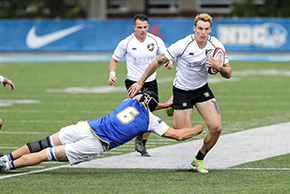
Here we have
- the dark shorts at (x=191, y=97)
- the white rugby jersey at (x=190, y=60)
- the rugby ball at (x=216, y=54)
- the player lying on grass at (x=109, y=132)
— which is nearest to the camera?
the player lying on grass at (x=109, y=132)

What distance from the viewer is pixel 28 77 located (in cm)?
2475

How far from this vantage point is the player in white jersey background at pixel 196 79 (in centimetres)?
874

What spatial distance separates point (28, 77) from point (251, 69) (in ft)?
29.9

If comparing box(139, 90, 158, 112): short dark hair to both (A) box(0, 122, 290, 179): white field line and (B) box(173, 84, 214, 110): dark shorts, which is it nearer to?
(B) box(173, 84, 214, 110): dark shorts

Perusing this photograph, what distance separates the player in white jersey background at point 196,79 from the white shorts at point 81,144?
0.78 m

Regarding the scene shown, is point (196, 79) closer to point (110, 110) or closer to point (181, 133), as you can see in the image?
point (181, 133)

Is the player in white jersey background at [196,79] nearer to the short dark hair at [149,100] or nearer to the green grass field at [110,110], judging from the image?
the short dark hair at [149,100]

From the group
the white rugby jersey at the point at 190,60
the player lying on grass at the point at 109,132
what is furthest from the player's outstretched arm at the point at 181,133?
the white rugby jersey at the point at 190,60

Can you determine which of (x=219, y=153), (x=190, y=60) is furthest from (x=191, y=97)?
(x=219, y=153)

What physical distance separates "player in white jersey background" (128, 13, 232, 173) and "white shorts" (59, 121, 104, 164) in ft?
2.57

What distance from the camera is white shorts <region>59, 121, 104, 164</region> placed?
8.28 metres

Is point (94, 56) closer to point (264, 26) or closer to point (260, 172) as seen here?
point (264, 26)

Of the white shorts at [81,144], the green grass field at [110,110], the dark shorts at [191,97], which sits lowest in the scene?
the green grass field at [110,110]

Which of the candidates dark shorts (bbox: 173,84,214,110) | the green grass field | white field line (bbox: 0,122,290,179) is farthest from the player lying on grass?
dark shorts (bbox: 173,84,214,110)
